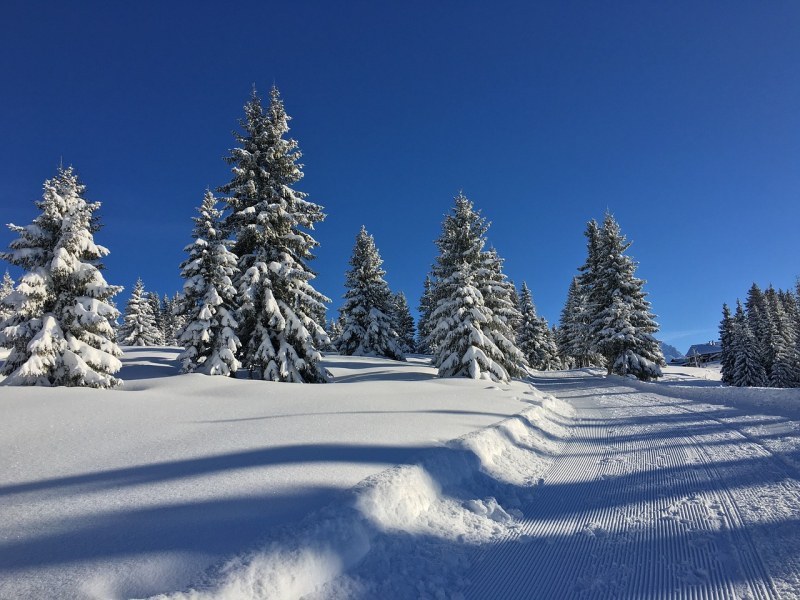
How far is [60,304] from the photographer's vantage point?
13.7 meters

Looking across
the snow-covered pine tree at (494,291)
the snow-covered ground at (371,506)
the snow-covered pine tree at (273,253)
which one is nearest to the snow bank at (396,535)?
the snow-covered ground at (371,506)

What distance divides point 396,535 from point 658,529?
2883 millimetres

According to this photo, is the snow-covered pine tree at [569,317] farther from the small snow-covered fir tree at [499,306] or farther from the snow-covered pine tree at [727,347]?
the small snow-covered fir tree at [499,306]

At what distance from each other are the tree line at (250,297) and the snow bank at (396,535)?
443 inches

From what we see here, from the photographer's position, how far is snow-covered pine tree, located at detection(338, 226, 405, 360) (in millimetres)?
34219

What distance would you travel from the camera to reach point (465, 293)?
70.2 feet

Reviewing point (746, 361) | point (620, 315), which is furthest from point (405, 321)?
point (746, 361)

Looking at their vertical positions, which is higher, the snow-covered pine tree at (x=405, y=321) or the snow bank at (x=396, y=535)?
the snow-covered pine tree at (x=405, y=321)

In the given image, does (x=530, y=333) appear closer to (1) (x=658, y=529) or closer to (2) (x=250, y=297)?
(2) (x=250, y=297)

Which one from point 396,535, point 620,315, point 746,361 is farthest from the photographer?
point 746,361

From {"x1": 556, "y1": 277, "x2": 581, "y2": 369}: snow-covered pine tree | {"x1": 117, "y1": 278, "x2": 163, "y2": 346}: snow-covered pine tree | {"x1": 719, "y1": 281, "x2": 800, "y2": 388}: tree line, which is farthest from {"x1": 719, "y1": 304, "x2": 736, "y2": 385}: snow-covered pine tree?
{"x1": 117, "y1": 278, "x2": 163, "y2": 346}: snow-covered pine tree

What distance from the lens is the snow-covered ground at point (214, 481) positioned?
3.20 metres

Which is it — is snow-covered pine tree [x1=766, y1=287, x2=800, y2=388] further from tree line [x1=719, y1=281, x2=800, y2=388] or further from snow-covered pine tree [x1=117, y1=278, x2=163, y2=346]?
snow-covered pine tree [x1=117, y1=278, x2=163, y2=346]

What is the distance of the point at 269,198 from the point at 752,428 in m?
17.9
